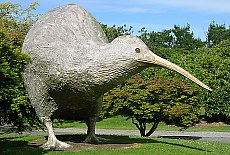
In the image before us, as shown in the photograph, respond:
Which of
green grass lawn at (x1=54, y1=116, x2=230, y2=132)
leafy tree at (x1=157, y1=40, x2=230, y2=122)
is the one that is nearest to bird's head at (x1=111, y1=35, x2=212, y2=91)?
green grass lawn at (x1=54, y1=116, x2=230, y2=132)

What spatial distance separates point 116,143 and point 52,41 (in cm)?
265

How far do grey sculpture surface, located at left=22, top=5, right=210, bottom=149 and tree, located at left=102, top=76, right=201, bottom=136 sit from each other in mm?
3433

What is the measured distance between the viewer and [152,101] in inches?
488

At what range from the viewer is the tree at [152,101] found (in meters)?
12.1

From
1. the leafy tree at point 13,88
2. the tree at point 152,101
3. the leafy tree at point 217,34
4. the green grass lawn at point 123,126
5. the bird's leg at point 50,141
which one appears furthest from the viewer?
the leafy tree at point 217,34

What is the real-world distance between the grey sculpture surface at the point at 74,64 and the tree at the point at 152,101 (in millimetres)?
3433

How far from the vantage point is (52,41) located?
7797 millimetres

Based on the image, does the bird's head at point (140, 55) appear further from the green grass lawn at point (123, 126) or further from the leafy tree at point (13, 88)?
the green grass lawn at point (123, 126)

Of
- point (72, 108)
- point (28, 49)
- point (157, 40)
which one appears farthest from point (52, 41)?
point (157, 40)

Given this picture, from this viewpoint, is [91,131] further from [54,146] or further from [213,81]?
[213,81]

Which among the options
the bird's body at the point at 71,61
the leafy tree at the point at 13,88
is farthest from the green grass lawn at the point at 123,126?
the bird's body at the point at 71,61

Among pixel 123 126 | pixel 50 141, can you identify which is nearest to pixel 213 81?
pixel 123 126

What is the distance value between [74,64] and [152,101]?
18.6 feet

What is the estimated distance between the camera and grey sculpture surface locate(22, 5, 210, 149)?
269 inches
